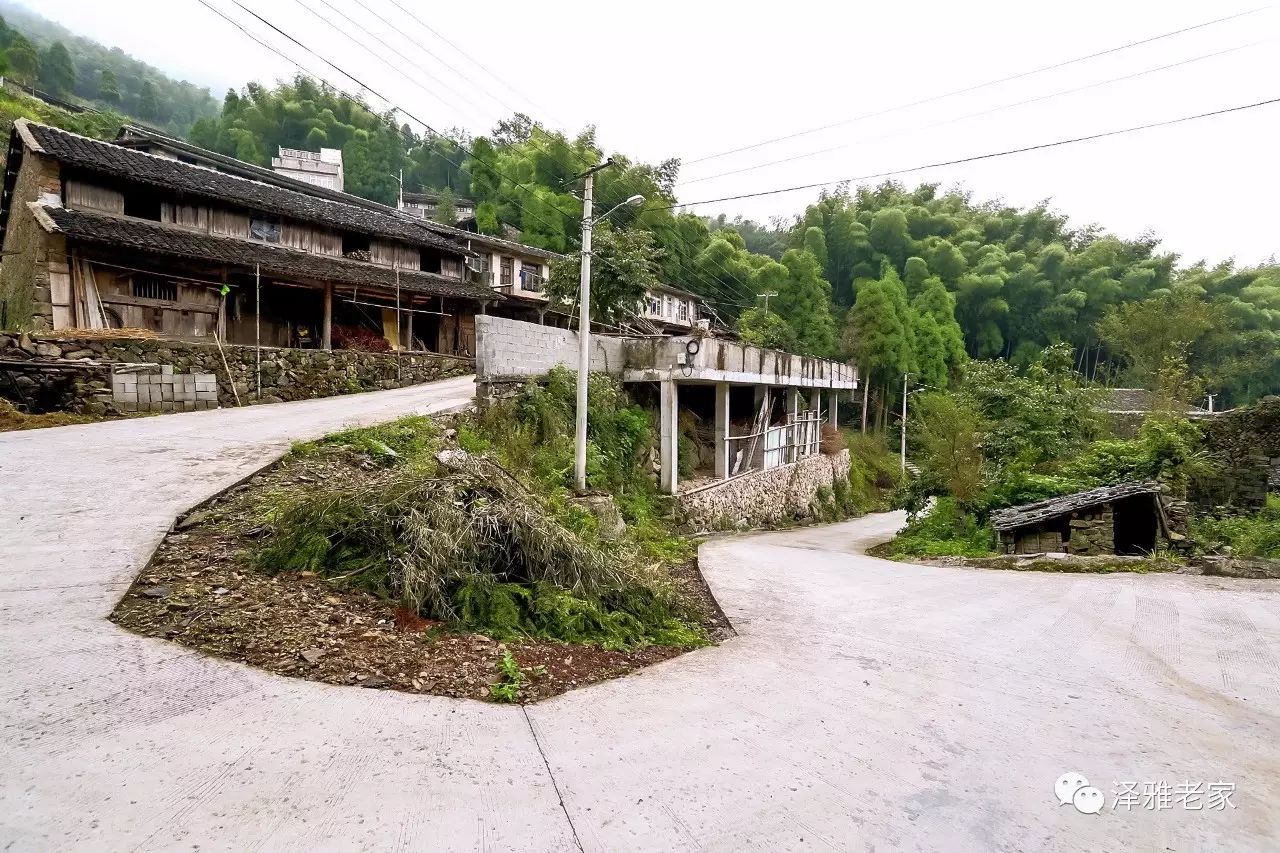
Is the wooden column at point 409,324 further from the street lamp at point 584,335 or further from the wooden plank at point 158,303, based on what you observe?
the street lamp at point 584,335

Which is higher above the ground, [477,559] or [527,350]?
[527,350]

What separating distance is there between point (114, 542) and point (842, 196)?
41107mm

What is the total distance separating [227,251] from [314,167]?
2307 centimetres

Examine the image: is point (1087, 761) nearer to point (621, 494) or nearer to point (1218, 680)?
point (1218, 680)

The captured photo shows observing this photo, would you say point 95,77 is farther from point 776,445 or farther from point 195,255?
point 776,445

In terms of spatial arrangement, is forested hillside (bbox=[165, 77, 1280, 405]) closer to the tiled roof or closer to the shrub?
the tiled roof

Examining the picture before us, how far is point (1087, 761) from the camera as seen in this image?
266 cm

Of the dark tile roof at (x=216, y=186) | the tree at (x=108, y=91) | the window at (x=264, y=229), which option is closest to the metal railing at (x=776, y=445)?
the dark tile roof at (x=216, y=186)

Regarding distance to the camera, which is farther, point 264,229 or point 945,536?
point 264,229

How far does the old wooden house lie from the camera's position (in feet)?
42.2

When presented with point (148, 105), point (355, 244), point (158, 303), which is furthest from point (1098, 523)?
point (148, 105)

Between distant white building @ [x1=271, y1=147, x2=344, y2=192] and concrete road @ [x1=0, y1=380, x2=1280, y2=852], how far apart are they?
111 feet

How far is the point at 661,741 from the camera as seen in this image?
2.73 metres

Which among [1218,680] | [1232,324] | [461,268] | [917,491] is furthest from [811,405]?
[1232,324]
